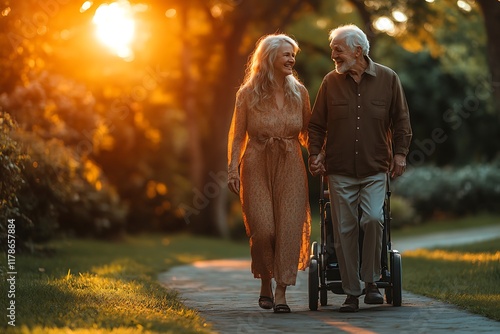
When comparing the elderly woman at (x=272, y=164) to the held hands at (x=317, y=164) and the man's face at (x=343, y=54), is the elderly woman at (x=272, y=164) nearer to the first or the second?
the held hands at (x=317, y=164)

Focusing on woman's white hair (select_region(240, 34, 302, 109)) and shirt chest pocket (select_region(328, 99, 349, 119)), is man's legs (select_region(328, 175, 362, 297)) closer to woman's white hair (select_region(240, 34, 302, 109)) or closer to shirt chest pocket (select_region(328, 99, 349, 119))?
shirt chest pocket (select_region(328, 99, 349, 119))

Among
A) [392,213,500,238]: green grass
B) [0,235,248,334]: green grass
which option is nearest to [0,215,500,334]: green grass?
[0,235,248,334]: green grass

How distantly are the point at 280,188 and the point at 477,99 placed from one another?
109 feet

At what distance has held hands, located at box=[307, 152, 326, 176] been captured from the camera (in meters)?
8.52

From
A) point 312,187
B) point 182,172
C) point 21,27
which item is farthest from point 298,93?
point 312,187

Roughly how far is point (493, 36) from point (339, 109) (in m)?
7.17

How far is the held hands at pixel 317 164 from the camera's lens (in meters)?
8.52

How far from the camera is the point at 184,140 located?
118ft

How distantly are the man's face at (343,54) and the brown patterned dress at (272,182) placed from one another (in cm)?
51

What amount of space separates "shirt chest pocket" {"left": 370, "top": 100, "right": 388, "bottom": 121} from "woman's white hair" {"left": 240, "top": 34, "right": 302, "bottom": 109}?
2.07 feet

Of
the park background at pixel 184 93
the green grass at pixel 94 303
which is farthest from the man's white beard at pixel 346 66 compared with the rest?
the park background at pixel 184 93

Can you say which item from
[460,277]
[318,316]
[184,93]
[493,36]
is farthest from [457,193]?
[318,316]

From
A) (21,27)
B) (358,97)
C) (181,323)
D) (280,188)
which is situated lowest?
(181,323)

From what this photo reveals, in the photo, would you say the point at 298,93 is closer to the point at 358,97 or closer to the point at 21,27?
the point at 358,97
